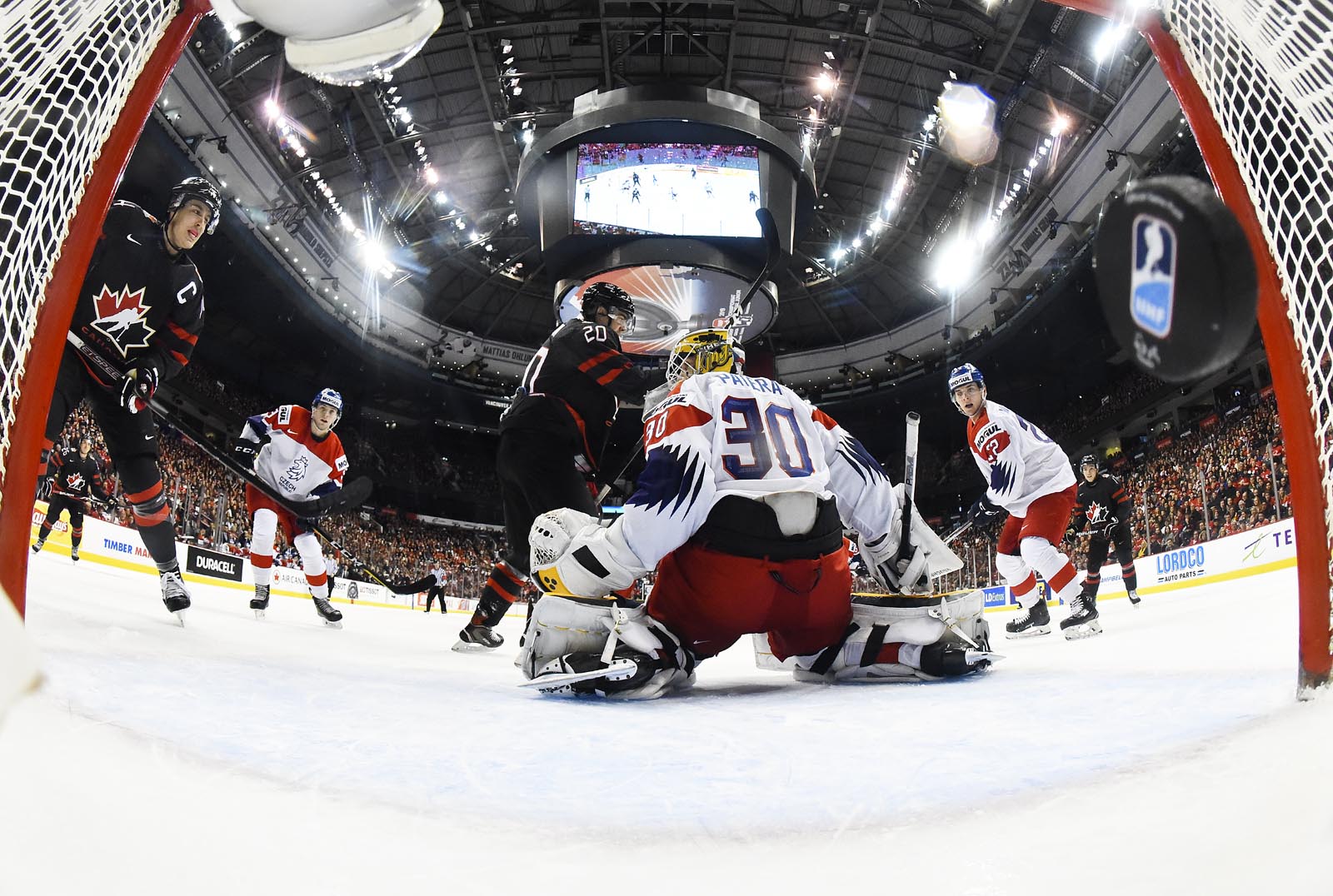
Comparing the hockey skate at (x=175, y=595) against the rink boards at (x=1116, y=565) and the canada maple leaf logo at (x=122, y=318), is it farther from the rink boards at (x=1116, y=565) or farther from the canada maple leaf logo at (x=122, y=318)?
the rink boards at (x=1116, y=565)

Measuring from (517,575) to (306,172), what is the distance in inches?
621

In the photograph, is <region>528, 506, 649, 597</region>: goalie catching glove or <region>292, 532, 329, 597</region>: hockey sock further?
<region>292, 532, 329, 597</region>: hockey sock

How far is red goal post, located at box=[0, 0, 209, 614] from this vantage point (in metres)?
1.05

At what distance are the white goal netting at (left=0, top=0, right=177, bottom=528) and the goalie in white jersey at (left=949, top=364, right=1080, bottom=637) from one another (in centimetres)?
418

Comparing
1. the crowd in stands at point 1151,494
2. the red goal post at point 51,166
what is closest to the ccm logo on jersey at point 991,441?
the crowd in stands at point 1151,494

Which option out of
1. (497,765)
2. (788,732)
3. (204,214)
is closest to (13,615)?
(497,765)

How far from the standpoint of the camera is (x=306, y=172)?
16.4 m

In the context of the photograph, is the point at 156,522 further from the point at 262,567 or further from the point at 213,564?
the point at 213,564

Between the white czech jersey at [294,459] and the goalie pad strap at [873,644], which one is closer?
the goalie pad strap at [873,644]

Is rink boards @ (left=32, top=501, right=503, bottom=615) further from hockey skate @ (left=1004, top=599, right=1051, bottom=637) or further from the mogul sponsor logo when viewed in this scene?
hockey skate @ (left=1004, top=599, right=1051, bottom=637)

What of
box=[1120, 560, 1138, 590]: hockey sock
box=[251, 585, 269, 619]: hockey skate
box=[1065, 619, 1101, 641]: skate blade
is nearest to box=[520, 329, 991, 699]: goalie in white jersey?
box=[1065, 619, 1101, 641]: skate blade

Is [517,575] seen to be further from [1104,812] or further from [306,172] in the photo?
[306,172]

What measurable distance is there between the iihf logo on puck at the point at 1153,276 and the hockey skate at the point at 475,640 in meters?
3.69

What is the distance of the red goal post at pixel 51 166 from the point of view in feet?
3.44
